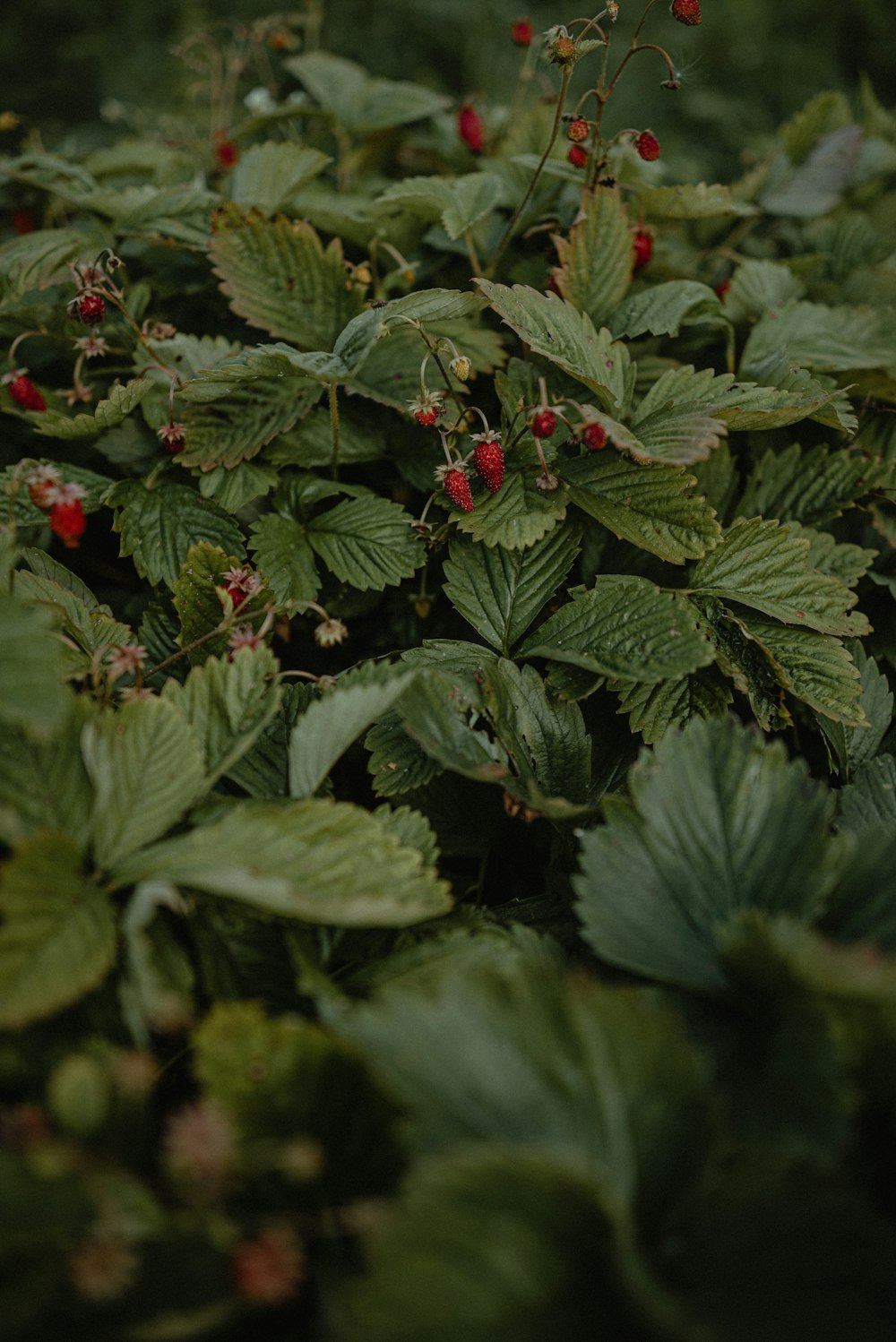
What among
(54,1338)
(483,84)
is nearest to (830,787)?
(54,1338)

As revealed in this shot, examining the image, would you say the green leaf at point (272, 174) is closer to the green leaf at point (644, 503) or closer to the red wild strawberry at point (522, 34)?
the red wild strawberry at point (522, 34)

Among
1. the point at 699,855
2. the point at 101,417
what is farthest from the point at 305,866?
the point at 101,417

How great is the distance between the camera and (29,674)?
690 mm

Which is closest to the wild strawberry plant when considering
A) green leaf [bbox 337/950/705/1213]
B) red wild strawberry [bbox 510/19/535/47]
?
green leaf [bbox 337/950/705/1213]

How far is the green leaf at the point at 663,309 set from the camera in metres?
1.21

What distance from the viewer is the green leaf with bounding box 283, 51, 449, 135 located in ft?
5.24

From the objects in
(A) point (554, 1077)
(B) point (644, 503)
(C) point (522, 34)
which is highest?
(C) point (522, 34)

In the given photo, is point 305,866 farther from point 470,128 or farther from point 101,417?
point 470,128

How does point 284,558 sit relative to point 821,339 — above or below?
below

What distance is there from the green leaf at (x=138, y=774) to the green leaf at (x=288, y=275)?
24.2 inches

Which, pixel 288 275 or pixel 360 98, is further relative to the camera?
pixel 360 98

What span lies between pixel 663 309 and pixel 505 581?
439 mm

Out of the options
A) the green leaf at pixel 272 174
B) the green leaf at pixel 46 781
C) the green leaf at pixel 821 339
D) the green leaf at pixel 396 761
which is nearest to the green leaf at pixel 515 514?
the green leaf at pixel 396 761

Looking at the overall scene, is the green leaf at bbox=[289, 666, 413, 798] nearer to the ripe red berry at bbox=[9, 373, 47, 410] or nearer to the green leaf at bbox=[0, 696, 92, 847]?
the green leaf at bbox=[0, 696, 92, 847]
